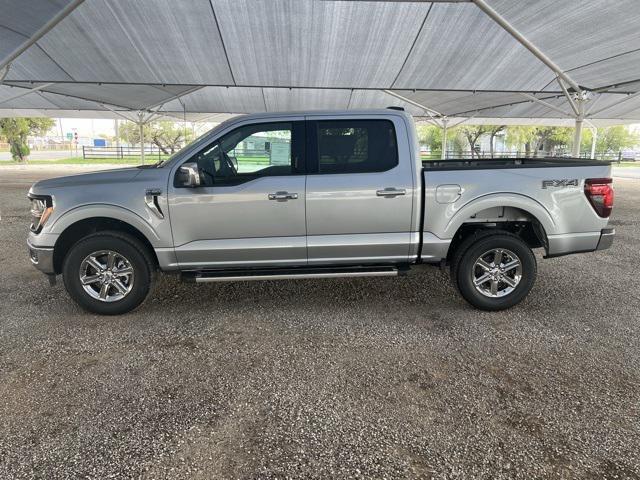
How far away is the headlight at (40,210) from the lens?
420cm

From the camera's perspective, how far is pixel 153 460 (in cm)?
237

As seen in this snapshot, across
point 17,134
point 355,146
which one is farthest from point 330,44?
point 17,134

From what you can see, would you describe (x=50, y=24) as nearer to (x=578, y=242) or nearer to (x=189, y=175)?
(x=189, y=175)

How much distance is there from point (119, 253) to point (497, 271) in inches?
149

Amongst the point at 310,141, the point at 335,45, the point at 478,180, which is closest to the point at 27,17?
the point at 335,45

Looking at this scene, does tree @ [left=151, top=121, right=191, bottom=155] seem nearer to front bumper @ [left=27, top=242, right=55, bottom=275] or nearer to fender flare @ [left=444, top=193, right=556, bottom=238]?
front bumper @ [left=27, top=242, right=55, bottom=275]

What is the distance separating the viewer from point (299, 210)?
4.23m

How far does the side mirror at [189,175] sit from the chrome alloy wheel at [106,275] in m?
0.97

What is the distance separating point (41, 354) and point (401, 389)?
9.61 feet

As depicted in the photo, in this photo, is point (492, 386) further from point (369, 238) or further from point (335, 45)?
point (335, 45)

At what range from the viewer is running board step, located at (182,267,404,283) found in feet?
13.9

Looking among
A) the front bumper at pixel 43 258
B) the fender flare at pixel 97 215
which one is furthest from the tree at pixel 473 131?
the front bumper at pixel 43 258

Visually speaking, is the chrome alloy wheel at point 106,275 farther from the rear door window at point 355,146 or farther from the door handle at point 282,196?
the rear door window at point 355,146

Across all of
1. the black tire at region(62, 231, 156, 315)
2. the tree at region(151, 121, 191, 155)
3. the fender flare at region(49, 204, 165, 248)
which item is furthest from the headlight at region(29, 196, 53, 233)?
the tree at region(151, 121, 191, 155)
